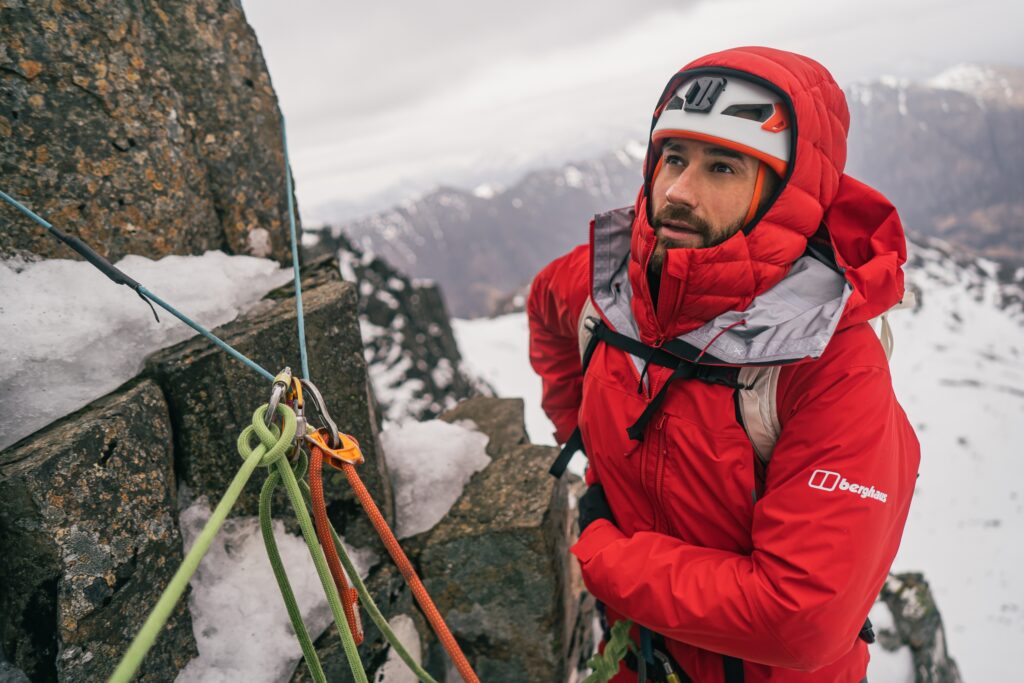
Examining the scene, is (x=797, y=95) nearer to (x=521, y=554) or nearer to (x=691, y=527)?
(x=691, y=527)

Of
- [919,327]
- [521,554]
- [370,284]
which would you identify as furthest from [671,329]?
[919,327]

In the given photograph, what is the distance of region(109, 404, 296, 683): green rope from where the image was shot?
4.56 feet

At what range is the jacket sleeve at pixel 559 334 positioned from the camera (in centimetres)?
348

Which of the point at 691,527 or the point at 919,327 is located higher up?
the point at 691,527

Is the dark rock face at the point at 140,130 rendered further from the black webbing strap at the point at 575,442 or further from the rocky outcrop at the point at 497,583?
the black webbing strap at the point at 575,442

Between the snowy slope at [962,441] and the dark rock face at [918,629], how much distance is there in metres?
0.37

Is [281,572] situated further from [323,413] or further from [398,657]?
[398,657]

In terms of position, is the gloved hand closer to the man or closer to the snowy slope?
the man

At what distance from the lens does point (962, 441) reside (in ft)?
208

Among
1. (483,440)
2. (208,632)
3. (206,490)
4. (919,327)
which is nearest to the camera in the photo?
(208,632)

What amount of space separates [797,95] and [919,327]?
120603 millimetres

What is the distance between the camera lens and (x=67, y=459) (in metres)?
2.78

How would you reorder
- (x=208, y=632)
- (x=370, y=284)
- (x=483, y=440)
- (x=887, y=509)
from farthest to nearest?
(x=370, y=284), (x=483, y=440), (x=208, y=632), (x=887, y=509)

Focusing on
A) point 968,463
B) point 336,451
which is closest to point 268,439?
point 336,451
